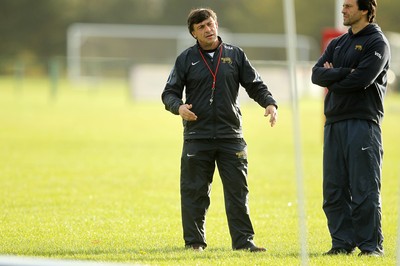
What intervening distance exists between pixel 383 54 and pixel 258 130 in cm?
1710

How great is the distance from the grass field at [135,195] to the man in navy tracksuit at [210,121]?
304 millimetres

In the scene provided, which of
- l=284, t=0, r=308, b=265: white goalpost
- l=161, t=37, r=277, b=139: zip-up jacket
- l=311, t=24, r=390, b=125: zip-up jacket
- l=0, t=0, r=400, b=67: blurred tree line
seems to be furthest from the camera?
l=0, t=0, r=400, b=67: blurred tree line

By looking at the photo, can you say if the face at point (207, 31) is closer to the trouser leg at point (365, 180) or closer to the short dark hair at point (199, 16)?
the short dark hair at point (199, 16)

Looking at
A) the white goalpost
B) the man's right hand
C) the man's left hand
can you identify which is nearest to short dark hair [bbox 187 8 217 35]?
the man's right hand

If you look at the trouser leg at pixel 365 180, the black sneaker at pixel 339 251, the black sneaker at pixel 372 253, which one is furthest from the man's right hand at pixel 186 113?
the black sneaker at pixel 372 253

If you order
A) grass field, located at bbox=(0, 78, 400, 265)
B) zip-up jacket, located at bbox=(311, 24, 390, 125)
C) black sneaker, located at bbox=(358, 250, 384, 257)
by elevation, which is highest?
zip-up jacket, located at bbox=(311, 24, 390, 125)

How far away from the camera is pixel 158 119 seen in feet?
94.7

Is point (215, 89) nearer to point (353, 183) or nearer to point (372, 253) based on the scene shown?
point (353, 183)

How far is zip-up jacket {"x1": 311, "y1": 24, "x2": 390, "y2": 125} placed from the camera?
7.75 m

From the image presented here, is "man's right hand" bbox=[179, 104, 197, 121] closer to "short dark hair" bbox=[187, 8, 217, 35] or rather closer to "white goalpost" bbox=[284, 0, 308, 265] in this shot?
"short dark hair" bbox=[187, 8, 217, 35]

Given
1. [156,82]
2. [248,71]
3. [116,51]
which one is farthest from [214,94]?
[116,51]

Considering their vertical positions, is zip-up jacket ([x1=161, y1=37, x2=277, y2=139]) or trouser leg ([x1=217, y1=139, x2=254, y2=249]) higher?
zip-up jacket ([x1=161, y1=37, x2=277, y2=139])

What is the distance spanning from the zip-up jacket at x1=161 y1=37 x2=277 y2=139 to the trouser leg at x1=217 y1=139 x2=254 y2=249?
122 millimetres

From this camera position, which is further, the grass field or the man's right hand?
the grass field
